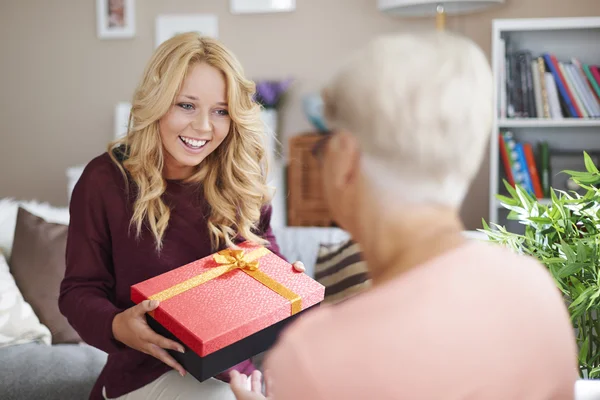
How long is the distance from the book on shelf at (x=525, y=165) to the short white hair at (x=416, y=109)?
2861mm

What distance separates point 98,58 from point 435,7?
2.08 metres

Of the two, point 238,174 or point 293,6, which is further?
point 293,6

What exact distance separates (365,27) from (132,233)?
105 inches

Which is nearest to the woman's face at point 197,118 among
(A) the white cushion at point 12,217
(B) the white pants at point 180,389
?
(B) the white pants at point 180,389

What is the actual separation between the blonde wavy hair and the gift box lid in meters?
0.16

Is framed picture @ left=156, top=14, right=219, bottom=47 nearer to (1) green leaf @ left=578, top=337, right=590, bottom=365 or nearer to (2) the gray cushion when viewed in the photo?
(2) the gray cushion

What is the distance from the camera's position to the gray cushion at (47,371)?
6.77ft

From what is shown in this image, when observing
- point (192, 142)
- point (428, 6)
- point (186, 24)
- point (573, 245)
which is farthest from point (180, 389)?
point (186, 24)

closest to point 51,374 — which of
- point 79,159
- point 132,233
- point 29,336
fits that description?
point 29,336

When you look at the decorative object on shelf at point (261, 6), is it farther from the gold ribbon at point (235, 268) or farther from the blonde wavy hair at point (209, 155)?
the gold ribbon at point (235, 268)

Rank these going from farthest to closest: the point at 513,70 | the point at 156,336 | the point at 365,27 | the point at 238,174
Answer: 1. the point at 365,27
2. the point at 513,70
3. the point at 238,174
4. the point at 156,336

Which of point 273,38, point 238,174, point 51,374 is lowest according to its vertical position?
point 51,374

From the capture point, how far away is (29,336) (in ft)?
7.47

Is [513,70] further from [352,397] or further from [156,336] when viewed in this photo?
[352,397]
